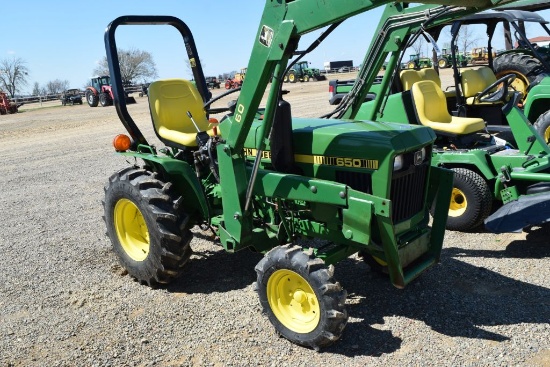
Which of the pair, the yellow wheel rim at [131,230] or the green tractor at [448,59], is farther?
the green tractor at [448,59]

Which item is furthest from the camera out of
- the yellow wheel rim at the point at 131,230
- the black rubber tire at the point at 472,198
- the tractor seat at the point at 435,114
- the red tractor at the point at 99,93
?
the red tractor at the point at 99,93

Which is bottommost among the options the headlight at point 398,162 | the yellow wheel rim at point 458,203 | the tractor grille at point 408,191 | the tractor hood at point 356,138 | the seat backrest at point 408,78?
the yellow wheel rim at point 458,203

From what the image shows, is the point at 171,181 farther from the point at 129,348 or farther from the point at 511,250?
the point at 511,250

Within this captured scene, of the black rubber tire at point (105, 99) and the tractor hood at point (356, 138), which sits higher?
the tractor hood at point (356, 138)

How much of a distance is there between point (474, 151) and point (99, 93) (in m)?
28.3

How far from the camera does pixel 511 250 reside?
4848mm

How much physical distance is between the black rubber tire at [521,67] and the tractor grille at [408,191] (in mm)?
6029

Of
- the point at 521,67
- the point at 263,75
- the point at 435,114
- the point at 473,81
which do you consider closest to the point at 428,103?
the point at 435,114

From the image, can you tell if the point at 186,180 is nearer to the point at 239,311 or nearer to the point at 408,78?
the point at 239,311

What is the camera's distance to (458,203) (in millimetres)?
5508

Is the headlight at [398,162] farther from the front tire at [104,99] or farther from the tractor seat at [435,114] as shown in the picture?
the front tire at [104,99]

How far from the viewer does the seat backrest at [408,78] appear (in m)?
7.10

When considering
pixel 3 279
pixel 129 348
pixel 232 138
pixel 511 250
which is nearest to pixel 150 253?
pixel 129 348

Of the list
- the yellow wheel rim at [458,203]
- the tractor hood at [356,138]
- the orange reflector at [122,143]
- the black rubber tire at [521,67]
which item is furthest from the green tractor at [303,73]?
the tractor hood at [356,138]
